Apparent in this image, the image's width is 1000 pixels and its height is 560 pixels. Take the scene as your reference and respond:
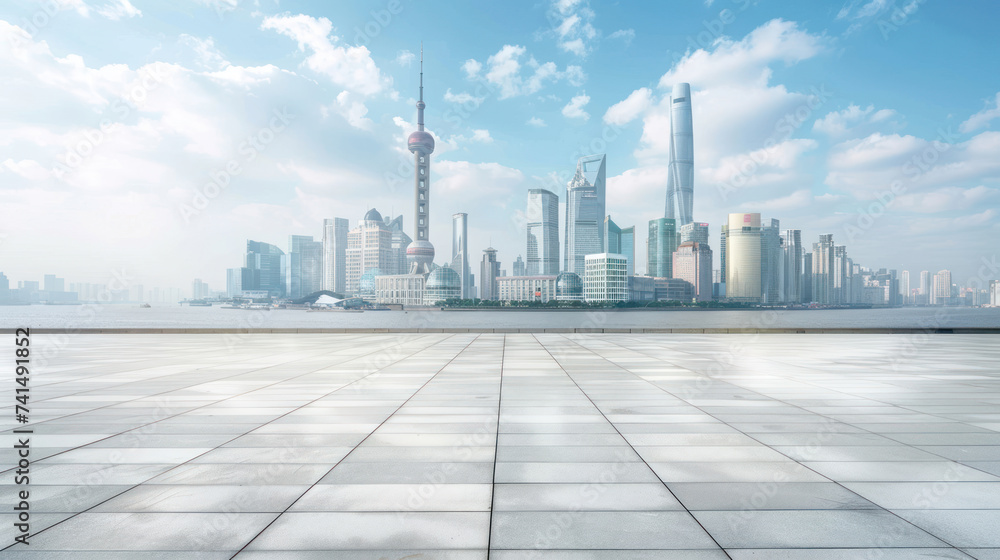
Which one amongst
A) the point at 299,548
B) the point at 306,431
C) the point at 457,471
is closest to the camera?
the point at 299,548

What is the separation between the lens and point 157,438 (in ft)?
23.4

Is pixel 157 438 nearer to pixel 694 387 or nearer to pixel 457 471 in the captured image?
pixel 457 471

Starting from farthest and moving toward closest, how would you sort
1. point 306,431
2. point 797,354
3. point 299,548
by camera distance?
point 797,354
point 306,431
point 299,548

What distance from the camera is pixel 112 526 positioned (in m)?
4.34

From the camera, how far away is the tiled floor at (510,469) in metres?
4.09

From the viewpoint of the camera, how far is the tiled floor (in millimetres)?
4094

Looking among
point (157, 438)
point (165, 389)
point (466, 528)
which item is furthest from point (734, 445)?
point (165, 389)

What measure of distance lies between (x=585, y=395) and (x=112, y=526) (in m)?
8.18

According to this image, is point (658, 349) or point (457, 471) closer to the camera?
point (457, 471)

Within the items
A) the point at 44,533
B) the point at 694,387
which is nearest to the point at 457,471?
the point at 44,533

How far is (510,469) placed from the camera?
230 inches

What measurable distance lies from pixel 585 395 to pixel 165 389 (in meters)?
9.56

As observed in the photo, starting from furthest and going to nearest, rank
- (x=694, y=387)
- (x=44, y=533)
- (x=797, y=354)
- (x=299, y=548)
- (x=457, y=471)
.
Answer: (x=797, y=354)
(x=694, y=387)
(x=457, y=471)
(x=44, y=533)
(x=299, y=548)

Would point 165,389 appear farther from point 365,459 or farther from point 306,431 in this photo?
point 365,459
